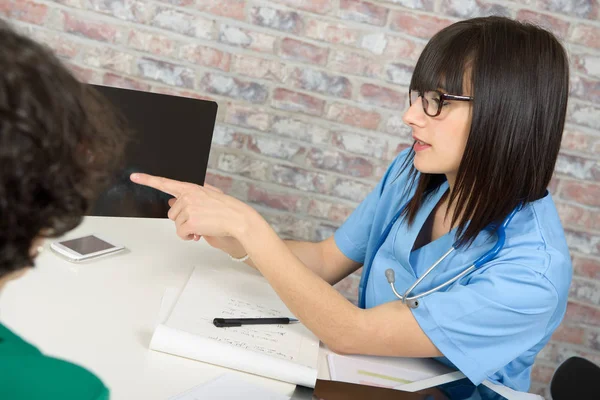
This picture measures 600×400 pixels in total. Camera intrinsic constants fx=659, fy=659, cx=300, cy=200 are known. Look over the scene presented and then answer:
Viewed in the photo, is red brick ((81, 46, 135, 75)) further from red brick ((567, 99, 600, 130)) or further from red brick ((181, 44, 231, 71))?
Result: red brick ((567, 99, 600, 130))

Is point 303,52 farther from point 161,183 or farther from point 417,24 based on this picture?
point 161,183

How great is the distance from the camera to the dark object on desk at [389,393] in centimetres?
A: 95

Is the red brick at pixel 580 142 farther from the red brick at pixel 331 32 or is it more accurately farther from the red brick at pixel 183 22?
the red brick at pixel 183 22

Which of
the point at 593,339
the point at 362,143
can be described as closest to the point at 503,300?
the point at 362,143

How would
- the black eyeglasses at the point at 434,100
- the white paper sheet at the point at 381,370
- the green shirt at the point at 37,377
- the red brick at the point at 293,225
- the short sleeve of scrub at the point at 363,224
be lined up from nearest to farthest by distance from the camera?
the green shirt at the point at 37,377 < the white paper sheet at the point at 381,370 < the black eyeglasses at the point at 434,100 < the short sleeve of scrub at the point at 363,224 < the red brick at the point at 293,225

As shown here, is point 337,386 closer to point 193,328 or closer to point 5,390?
point 193,328

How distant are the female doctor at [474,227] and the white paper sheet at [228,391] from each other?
0.19m

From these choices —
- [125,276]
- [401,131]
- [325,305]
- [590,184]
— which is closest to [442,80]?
[325,305]

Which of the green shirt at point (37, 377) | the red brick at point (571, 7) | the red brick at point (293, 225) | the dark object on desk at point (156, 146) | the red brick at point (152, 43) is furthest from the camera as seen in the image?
the red brick at point (293, 225)

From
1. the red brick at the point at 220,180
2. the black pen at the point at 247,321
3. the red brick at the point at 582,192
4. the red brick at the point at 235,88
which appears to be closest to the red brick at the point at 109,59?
the red brick at the point at 235,88

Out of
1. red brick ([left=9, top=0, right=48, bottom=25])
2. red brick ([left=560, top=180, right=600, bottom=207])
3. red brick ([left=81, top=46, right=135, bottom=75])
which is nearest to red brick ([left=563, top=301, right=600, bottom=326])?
red brick ([left=560, top=180, right=600, bottom=207])

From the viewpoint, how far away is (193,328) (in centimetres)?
103

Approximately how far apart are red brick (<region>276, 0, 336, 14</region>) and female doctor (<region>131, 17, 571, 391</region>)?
0.74 meters

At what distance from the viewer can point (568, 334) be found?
6.77 ft
